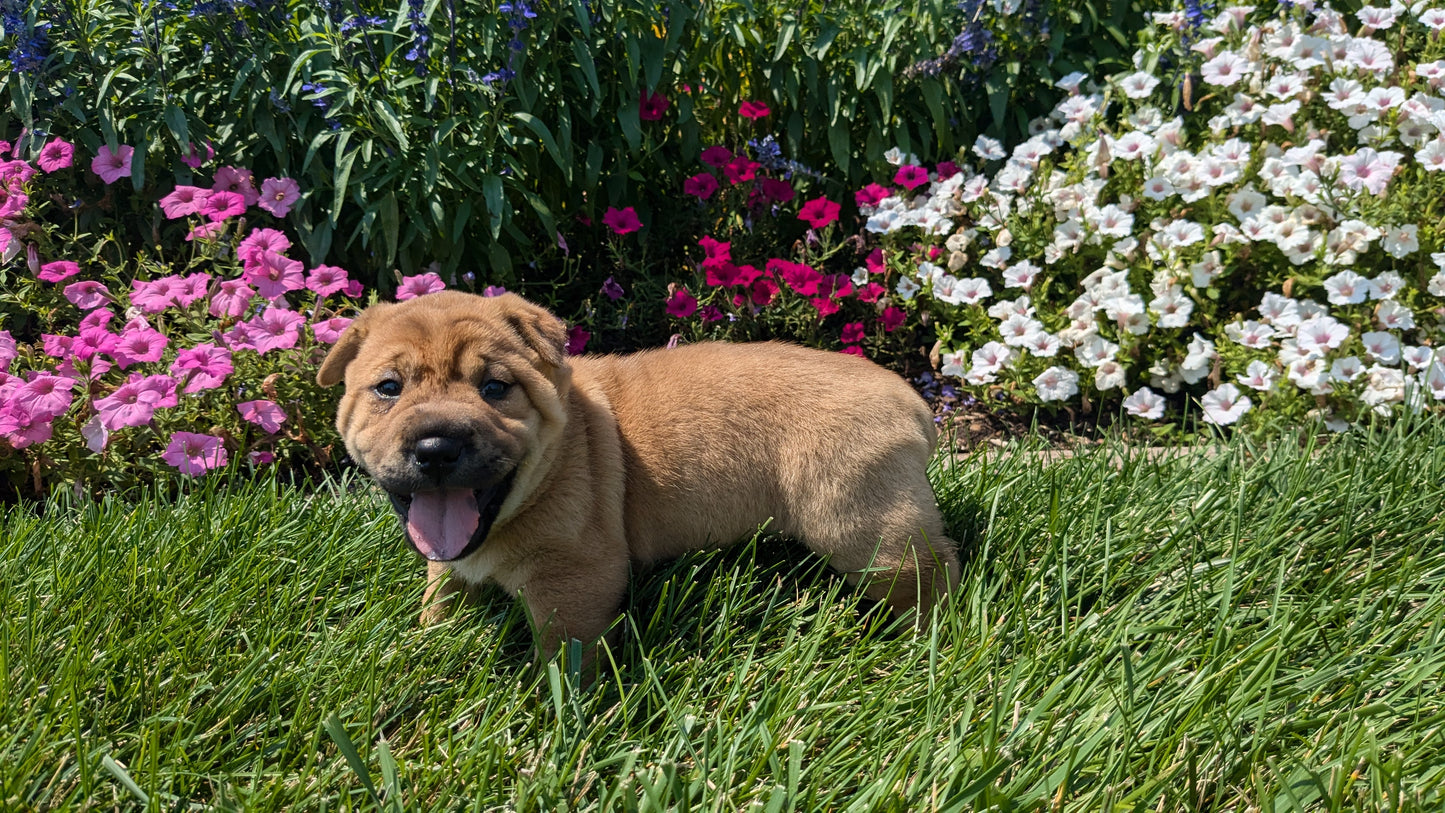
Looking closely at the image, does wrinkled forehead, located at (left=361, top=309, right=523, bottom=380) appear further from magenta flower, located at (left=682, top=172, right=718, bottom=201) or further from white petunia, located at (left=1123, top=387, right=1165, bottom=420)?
white petunia, located at (left=1123, top=387, right=1165, bottom=420)

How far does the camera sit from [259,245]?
4125 mm

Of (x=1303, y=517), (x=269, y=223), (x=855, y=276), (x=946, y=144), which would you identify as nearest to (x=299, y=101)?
(x=269, y=223)

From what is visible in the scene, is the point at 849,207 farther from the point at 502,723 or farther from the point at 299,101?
the point at 502,723

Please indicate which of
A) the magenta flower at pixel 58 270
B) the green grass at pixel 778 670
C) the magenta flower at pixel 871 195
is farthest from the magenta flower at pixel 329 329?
the magenta flower at pixel 871 195

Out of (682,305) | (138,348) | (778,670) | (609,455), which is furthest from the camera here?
(682,305)

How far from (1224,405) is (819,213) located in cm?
196

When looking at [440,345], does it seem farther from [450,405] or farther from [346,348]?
[346,348]

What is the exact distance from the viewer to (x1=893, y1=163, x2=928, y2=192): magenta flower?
4.97 m

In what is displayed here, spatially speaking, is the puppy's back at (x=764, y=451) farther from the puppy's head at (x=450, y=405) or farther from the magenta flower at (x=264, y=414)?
the magenta flower at (x=264, y=414)

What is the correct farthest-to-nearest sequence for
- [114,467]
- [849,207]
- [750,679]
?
[849,207] → [114,467] → [750,679]

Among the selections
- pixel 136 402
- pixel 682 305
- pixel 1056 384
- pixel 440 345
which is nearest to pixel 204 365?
pixel 136 402

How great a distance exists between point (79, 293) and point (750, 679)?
3.17 m

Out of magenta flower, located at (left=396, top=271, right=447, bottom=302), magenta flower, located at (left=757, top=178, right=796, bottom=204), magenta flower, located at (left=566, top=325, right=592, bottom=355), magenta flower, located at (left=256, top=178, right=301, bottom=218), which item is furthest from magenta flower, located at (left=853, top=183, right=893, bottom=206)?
magenta flower, located at (left=256, top=178, right=301, bottom=218)

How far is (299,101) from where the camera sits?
4.54 metres
